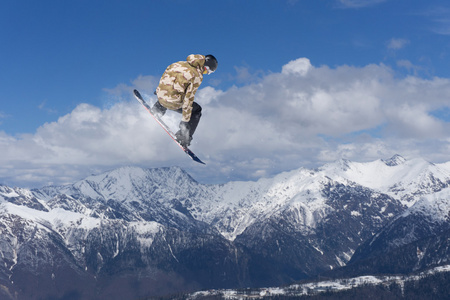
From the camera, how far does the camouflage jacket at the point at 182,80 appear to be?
16.8 metres

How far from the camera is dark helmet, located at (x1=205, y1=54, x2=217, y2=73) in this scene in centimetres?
1719

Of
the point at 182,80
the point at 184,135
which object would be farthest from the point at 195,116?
the point at 182,80

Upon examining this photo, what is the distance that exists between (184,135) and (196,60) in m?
4.27

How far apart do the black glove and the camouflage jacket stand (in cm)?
218

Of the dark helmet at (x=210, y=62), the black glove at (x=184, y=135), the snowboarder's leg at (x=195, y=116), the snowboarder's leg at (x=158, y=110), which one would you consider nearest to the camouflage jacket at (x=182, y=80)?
the dark helmet at (x=210, y=62)

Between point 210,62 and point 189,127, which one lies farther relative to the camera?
point 189,127

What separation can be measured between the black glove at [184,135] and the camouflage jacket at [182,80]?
7.15ft

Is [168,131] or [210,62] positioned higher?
[210,62]

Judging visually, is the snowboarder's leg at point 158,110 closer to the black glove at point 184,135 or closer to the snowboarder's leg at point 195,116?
the black glove at point 184,135

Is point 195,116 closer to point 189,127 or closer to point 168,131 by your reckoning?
point 189,127

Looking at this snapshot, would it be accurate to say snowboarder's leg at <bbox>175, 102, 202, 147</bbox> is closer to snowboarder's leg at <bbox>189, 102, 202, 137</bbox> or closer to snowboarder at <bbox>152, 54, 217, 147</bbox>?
snowboarder's leg at <bbox>189, 102, 202, 137</bbox>

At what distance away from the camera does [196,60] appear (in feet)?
55.6

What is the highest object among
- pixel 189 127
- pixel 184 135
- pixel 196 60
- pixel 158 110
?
pixel 196 60

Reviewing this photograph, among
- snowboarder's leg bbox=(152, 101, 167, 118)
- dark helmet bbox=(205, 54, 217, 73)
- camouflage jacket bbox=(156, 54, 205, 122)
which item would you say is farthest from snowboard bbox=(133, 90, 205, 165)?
dark helmet bbox=(205, 54, 217, 73)
